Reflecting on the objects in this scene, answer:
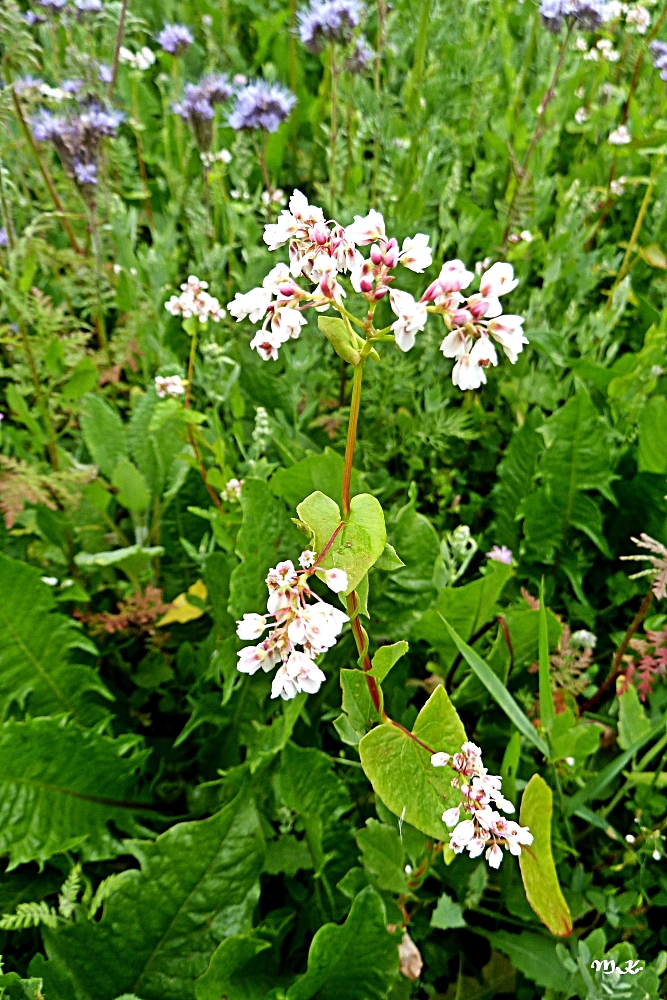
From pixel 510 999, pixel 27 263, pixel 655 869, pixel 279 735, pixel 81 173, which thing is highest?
pixel 81 173

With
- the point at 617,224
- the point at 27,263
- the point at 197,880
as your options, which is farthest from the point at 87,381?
the point at 617,224

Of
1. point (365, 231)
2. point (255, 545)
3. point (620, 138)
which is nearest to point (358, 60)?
point (620, 138)

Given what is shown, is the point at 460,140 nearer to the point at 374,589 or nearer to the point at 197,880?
the point at 374,589

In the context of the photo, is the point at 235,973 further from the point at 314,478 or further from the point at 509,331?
the point at 509,331

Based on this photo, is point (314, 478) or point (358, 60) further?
point (358, 60)

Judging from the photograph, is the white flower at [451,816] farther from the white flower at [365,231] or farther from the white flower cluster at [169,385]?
the white flower cluster at [169,385]

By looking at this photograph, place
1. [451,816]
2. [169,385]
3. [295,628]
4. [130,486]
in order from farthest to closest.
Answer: [130,486], [169,385], [451,816], [295,628]

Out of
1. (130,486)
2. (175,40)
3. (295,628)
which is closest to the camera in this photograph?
(295,628)
